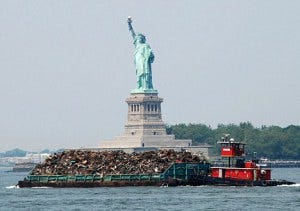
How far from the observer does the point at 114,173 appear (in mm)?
126062

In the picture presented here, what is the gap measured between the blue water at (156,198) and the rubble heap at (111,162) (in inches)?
232

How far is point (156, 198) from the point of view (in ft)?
339

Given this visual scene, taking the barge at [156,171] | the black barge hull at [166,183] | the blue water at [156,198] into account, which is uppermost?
the barge at [156,171]

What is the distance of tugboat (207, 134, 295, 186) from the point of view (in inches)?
4624

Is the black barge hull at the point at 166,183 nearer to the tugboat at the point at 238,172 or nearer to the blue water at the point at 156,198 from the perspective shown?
the tugboat at the point at 238,172

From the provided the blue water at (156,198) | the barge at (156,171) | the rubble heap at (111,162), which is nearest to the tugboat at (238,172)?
the barge at (156,171)

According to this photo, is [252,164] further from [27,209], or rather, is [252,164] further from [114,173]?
[27,209]

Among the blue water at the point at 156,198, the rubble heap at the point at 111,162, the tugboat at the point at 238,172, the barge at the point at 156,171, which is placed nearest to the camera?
the blue water at the point at 156,198

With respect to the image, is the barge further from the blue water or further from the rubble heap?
the blue water

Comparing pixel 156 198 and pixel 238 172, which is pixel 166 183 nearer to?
pixel 238 172

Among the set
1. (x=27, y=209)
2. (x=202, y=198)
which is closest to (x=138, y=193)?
(x=202, y=198)

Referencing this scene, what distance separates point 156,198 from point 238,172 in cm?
1600

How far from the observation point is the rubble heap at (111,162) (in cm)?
12488

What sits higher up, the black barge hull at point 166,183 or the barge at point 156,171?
the barge at point 156,171
